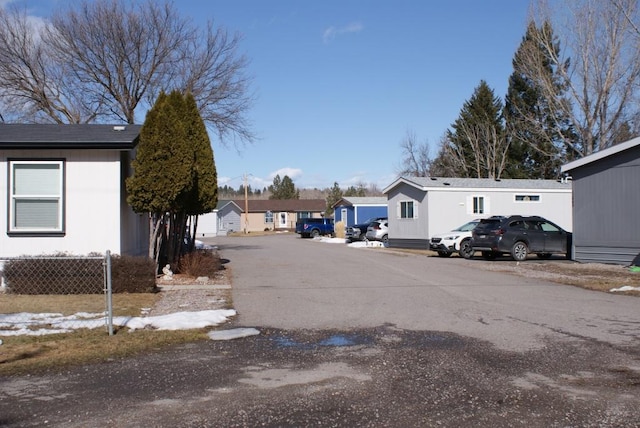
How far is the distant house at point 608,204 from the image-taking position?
19125 mm

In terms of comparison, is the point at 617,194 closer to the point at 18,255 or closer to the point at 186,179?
the point at 186,179

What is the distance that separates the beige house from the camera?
259ft

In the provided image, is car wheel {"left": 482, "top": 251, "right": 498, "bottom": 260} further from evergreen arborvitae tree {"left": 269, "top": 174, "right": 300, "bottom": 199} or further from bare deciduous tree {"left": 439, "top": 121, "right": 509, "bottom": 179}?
evergreen arborvitae tree {"left": 269, "top": 174, "right": 300, "bottom": 199}

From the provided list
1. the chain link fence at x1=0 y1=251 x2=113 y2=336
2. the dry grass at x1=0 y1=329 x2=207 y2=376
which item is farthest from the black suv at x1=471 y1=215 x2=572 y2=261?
the dry grass at x1=0 y1=329 x2=207 y2=376

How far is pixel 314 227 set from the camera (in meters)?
52.6

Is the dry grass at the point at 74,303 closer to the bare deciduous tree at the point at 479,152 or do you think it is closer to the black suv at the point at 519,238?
the black suv at the point at 519,238

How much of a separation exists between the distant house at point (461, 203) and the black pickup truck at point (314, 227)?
1936 cm

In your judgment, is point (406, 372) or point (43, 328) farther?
point (43, 328)

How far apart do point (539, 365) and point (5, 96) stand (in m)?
28.7

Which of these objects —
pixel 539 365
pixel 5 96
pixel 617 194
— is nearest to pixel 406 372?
pixel 539 365

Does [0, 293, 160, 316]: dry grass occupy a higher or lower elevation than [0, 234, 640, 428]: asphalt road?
higher

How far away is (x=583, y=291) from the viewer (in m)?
13.8

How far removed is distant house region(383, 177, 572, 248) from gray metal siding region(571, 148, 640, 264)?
31.4ft

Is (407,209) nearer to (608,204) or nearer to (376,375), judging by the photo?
(608,204)
